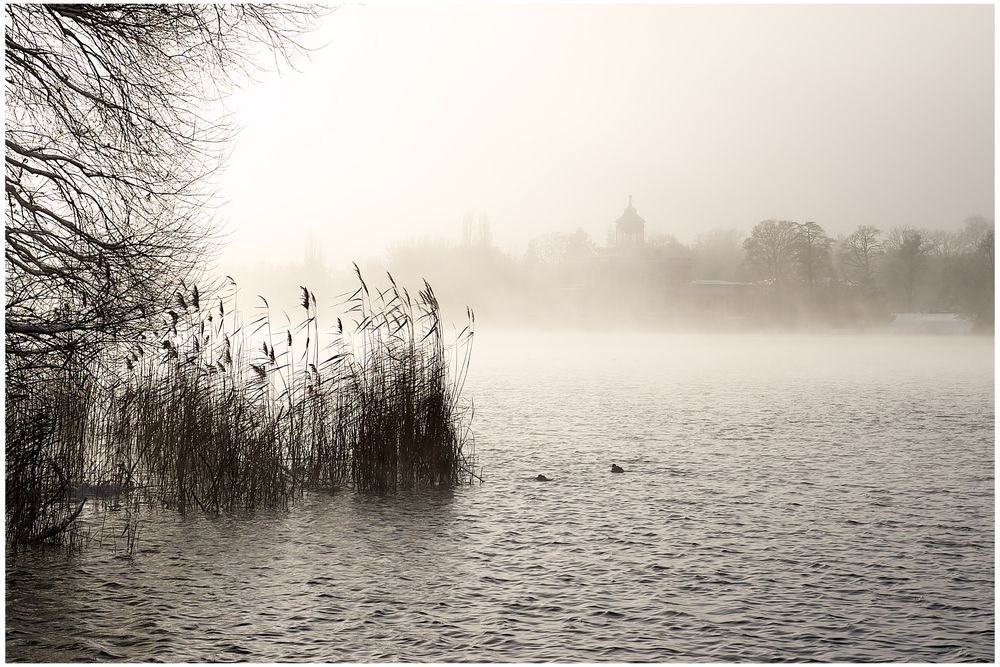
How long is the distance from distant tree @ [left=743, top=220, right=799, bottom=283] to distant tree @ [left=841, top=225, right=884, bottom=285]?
440cm

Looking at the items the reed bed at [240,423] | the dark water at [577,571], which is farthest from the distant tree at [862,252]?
A: the reed bed at [240,423]

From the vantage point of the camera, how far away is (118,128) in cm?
941

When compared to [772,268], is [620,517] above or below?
below

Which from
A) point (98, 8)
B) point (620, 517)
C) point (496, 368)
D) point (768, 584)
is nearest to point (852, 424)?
point (620, 517)

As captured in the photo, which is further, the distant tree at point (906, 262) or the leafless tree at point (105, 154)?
the distant tree at point (906, 262)

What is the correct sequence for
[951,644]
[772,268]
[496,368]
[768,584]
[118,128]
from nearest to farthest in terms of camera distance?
[951,644] < [768,584] < [118,128] < [496,368] < [772,268]

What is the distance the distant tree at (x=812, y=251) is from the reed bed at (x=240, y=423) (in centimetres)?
7293

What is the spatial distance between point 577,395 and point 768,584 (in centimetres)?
1745

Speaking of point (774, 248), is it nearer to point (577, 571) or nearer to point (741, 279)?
point (741, 279)

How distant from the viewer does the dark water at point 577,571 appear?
6.26 m

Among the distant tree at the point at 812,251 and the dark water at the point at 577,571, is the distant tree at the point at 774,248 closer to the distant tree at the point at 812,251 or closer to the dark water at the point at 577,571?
the distant tree at the point at 812,251

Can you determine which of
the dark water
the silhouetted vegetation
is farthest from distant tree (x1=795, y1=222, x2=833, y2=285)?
the dark water

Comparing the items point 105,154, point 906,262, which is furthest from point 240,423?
point 906,262

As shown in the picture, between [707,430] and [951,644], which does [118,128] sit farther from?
[707,430]
